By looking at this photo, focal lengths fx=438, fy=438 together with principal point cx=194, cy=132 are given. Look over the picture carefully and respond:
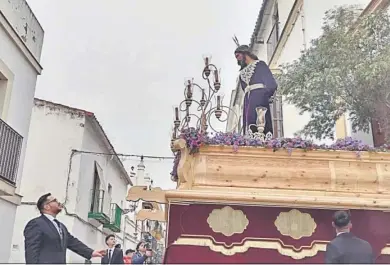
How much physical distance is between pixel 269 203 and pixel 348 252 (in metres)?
1.08

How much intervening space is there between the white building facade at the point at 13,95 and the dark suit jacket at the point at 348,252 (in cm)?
548

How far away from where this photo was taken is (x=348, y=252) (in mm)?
2504

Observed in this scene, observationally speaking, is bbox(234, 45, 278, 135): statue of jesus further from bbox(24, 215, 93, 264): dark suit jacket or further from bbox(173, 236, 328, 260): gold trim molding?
bbox(24, 215, 93, 264): dark suit jacket

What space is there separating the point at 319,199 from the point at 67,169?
30.0 feet

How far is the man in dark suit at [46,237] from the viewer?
2.93 metres

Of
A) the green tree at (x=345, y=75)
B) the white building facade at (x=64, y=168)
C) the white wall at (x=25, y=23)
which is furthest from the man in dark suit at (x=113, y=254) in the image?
the white building facade at (x=64, y=168)

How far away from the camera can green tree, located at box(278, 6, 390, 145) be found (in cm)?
571

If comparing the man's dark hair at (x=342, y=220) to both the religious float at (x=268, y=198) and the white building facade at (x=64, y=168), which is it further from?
the white building facade at (x=64, y=168)

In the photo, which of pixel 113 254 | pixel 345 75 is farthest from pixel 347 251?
pixel 345 75

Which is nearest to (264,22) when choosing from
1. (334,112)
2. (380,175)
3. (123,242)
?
(334,112)

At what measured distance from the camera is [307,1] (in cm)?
917

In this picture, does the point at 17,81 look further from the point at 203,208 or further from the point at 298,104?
the point at 203,208

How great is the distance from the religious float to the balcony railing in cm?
401

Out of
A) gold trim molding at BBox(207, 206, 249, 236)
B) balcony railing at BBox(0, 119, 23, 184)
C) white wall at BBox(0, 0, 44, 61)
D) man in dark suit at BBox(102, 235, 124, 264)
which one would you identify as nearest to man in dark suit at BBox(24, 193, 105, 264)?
gold trim molding at BBox(207, 206, 249, 236)
